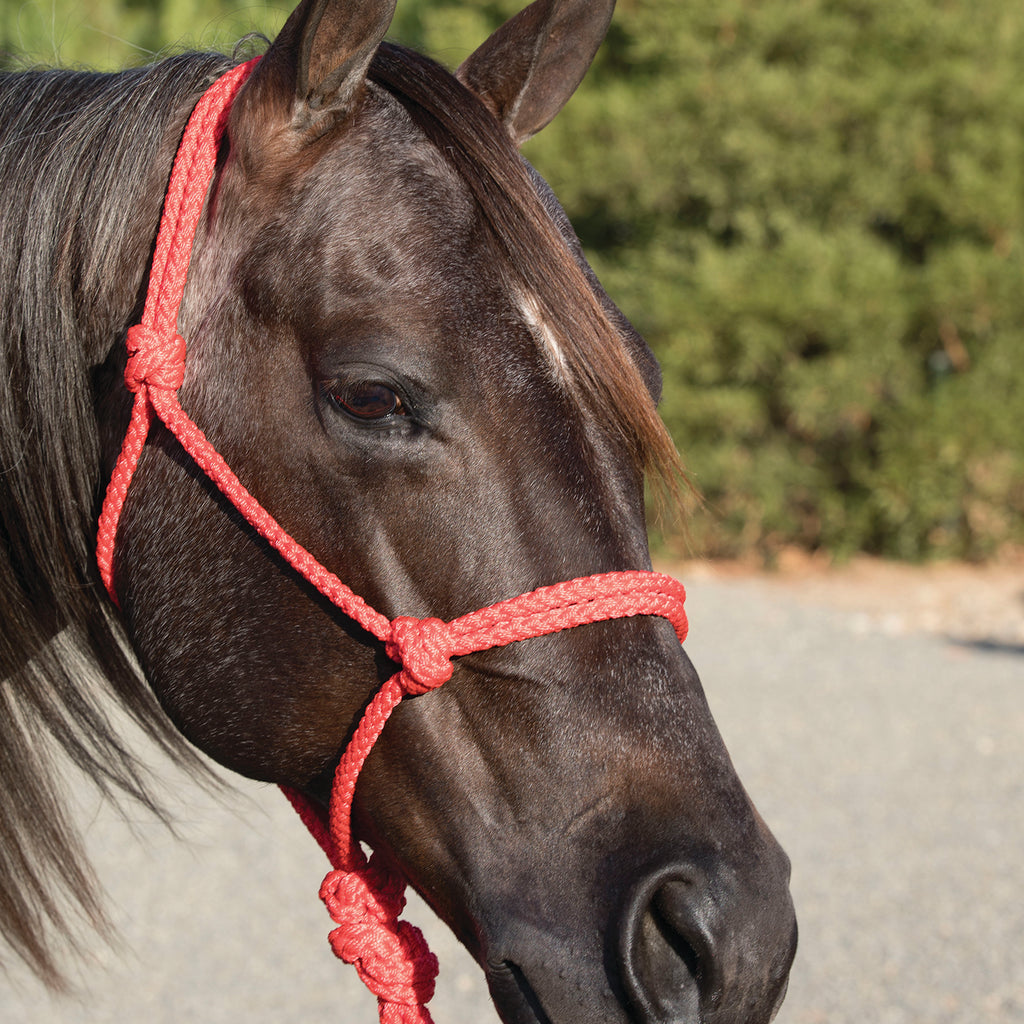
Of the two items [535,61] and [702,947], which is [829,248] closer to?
[535,61]

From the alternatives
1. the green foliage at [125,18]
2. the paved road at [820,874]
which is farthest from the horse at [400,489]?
the green foliage at [125,18]

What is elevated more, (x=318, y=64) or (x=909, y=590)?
(x=318, y=64)

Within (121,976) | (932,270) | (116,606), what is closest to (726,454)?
(932,270)

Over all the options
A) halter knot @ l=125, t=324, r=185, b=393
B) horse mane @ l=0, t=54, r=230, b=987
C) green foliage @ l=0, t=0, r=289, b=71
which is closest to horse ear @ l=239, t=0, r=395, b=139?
horse mane @ l=0, t=54, r=230, b=987

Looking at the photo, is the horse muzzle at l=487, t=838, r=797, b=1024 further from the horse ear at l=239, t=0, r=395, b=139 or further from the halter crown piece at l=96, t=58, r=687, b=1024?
the horse ear at l=239, t=0, r=395, b=139

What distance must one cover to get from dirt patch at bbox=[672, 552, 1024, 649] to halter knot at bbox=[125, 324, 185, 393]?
5.60 metres

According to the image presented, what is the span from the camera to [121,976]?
10.4ft

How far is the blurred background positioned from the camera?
666 cm

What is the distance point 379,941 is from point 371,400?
598 millimetres

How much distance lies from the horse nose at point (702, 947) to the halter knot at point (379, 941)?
30 cm

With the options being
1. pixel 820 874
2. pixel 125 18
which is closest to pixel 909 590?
pixel 820 874

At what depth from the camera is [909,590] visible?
665cm

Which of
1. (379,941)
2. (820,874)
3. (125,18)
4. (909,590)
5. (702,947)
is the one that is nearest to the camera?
(702,947)

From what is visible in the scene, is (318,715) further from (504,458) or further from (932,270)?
(932,270)
